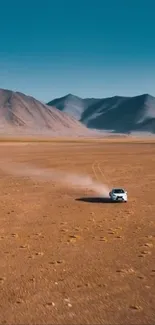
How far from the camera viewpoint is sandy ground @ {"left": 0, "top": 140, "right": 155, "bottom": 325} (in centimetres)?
1327

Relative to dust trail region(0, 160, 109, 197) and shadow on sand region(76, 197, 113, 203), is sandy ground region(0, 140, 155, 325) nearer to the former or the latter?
shadow on sand region(76, 197, 113, 203)

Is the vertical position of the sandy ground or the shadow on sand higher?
the sandy ground

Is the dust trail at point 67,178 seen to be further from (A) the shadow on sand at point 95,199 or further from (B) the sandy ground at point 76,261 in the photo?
(B) the sandy ground at point 76,261

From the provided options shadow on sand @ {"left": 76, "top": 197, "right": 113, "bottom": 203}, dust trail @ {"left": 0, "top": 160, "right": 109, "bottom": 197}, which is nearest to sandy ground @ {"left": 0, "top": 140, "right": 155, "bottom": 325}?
shadow on sand @ {"left": 76, "top": 197, "right": 113, "bottom": 203}

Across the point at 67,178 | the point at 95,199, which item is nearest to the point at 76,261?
the point at 95,199

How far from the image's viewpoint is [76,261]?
17922 mm

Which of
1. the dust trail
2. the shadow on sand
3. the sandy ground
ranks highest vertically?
the sandy ground

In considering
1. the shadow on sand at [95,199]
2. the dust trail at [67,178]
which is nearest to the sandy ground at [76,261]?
the shadow on sand at [95,199]

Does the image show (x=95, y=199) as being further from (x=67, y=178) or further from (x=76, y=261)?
(x=76, y=261)

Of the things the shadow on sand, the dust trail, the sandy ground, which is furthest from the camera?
the dust trail

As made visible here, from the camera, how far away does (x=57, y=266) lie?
17.3m

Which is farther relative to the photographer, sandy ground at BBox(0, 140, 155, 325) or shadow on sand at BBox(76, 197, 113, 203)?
shadow on sand at BBox(76, 197, 113, 203)

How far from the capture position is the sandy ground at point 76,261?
13.3m

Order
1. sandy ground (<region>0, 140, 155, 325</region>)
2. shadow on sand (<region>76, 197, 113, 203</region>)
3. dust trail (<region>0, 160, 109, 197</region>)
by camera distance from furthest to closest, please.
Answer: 1. dust trail (<region>0, 160, 109, 197</region>)
2. shadow on sand (<region>76, 197, 113, 203</region>)
3. sandy ground (<region>0, 140, 155, 325</region>)
